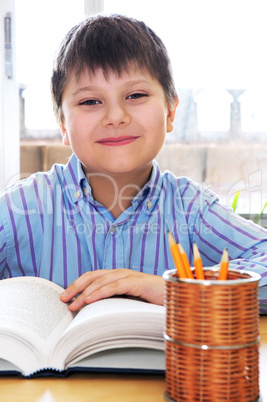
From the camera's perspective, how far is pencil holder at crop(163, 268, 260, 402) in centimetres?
47

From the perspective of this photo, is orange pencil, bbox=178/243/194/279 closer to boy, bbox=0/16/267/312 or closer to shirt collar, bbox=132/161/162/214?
boy, bbox=0/16/267/312

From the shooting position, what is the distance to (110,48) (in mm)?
1069

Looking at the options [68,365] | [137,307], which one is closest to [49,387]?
[68,365]

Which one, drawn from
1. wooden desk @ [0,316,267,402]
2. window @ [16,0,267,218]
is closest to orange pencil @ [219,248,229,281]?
wooden desk @ [0,316,267,402]

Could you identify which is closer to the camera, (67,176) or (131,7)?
(67,176)

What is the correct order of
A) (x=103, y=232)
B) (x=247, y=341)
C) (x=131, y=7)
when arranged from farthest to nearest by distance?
(x=131, y=7) → (x=103, y=232) → (x=247, y=341)

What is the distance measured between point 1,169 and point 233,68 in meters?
1.16

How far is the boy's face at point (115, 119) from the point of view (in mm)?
1048

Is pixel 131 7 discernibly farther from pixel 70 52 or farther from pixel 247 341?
pixel 247 341

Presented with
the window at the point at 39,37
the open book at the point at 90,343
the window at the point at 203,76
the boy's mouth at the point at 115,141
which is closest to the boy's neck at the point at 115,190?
the boy's mouth at the point at 115,141

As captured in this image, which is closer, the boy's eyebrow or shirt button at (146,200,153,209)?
the boy's eyebrow

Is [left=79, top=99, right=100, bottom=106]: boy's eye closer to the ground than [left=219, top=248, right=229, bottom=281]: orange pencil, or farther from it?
farther from it

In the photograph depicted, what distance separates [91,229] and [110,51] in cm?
39

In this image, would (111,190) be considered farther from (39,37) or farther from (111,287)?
(39,37)
